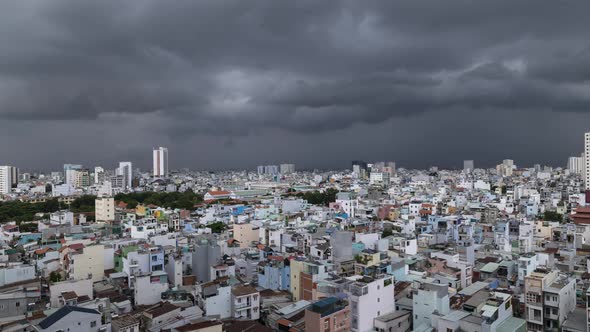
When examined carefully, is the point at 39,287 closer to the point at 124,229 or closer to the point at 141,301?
the point at 141,301

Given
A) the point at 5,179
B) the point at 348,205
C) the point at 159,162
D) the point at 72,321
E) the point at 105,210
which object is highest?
the point at 159,162

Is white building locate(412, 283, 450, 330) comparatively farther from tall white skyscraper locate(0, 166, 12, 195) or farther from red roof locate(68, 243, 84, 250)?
tall white skyscraper locate(0, 166, 12, 195)

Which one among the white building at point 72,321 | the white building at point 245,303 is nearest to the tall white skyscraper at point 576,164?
the white building at point 245,303

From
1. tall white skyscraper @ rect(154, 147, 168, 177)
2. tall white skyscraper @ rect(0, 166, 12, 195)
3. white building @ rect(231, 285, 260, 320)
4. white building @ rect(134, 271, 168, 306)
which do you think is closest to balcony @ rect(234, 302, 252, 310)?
white building @ rect(231, 285, 260, 320)

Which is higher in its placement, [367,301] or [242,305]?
[367,301]

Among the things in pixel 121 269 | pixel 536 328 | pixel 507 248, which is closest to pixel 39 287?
pixel 121 269

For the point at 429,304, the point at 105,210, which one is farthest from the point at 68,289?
the point at 105,210

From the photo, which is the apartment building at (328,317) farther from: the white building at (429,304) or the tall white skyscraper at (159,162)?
the tall white skyscraper at (159,162)

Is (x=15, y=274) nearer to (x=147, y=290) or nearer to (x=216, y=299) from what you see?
(x=147, y=290)
